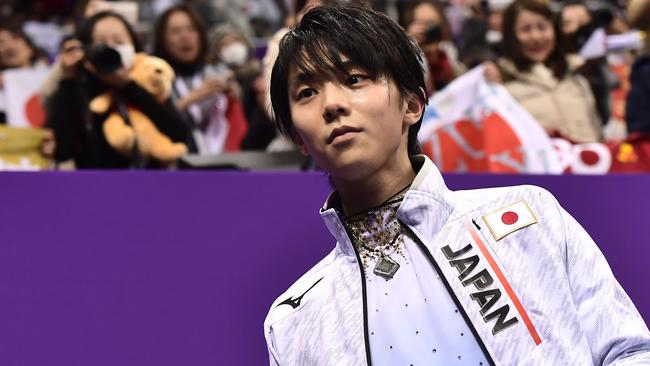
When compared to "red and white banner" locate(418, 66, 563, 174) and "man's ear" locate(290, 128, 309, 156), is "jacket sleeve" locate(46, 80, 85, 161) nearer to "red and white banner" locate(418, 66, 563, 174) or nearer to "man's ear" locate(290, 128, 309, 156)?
"red and white banner" locate(418, 66, 563, 174)

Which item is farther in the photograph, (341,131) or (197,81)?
(197,81)

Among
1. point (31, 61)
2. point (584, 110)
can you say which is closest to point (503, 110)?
point (584, 110)

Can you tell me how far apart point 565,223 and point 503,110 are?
2.13m

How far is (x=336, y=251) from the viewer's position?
184 cm

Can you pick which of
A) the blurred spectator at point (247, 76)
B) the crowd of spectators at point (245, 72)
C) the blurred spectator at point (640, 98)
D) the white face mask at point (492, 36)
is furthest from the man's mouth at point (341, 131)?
the white face mask at point (492, 36)

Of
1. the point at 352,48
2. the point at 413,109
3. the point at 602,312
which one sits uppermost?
the point at 352,48

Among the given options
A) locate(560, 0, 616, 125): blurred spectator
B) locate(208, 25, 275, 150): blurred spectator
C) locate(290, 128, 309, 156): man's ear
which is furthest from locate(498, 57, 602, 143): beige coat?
locate(290, 128, 309, 156): man's ear

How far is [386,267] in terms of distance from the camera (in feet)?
5.61

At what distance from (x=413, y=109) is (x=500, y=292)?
0.35 m

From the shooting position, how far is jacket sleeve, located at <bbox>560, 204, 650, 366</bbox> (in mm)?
1550

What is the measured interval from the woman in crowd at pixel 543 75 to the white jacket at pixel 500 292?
2.50m

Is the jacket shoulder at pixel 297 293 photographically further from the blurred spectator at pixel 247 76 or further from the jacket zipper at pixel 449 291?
the blurred spectator at pixel 247 76

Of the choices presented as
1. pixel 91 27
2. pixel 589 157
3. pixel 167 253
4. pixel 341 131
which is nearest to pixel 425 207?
pixel 341 131

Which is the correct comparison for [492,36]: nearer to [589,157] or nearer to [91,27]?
[589,157]
